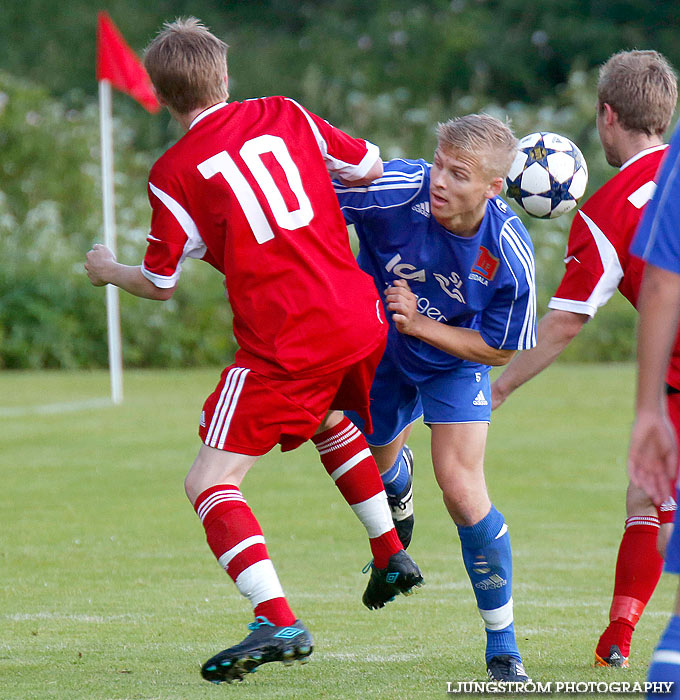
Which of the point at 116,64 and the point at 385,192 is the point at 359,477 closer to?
the point at 385,192

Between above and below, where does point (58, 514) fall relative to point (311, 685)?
below

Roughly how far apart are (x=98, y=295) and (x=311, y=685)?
596 inches

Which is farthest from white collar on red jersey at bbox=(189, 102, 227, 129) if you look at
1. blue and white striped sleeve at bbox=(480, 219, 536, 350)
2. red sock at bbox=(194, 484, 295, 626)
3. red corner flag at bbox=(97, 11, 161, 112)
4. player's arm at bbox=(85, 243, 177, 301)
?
red corner flag at bbox=(97, 11, 161, 112)

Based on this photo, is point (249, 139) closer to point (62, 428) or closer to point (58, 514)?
point (58, 514)

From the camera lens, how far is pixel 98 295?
1875 centimetres

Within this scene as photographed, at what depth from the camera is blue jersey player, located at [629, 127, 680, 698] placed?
2.52 metres

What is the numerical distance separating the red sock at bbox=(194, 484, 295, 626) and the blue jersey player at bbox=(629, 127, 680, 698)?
145 cm

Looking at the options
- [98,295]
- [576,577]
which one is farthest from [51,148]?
[576,577]

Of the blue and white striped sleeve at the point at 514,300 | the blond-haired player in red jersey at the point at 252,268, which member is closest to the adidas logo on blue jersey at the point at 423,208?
the blue and white striped sleeve at the point at 514,300

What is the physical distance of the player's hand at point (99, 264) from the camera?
418 cm

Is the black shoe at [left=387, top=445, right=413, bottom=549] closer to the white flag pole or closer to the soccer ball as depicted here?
the soccer ball

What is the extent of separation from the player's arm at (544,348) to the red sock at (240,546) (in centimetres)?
116

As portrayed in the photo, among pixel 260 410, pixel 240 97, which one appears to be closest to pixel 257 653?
pixel 260 410

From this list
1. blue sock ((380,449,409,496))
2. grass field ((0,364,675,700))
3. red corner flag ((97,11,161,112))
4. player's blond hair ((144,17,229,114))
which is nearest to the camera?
player's blond hair ((144,17,229,114))
